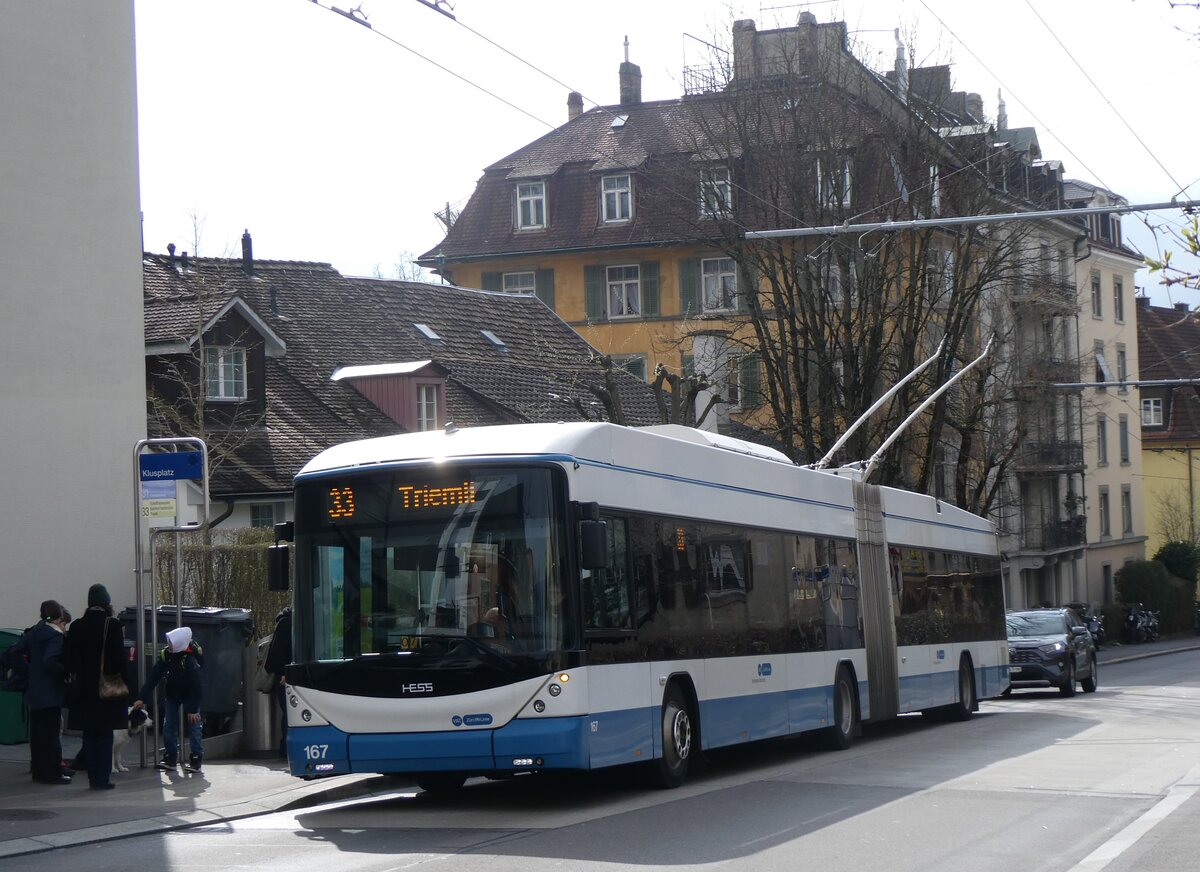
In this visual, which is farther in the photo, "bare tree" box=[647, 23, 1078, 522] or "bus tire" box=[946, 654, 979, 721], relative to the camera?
"bare tree" box=[647, 23, 1078, 522]

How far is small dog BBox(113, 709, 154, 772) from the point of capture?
14883 millimetres

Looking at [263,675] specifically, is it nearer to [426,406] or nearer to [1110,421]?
[426,406]

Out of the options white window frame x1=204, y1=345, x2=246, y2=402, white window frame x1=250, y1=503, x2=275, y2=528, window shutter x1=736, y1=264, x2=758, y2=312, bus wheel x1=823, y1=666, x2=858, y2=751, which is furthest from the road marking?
white window frame x1=204, y1=345, x2=246, y2=402

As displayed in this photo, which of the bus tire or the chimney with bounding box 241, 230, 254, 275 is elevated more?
the chimney with bounding box 241, 230, 254, 275

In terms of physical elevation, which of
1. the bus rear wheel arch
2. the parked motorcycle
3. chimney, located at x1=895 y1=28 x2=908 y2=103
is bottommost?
the parked motorcycle

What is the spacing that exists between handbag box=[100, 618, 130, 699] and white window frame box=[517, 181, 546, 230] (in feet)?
139

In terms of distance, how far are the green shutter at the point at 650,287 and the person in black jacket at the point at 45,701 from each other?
4034 cm

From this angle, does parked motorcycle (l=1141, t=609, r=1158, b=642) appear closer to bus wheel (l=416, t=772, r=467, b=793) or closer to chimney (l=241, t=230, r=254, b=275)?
chimney (l=241, t=230, r=254, b=275)

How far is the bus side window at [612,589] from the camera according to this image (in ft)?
A: 40.8

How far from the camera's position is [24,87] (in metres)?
20.3

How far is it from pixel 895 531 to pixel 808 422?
12.9m

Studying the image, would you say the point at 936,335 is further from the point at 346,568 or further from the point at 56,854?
the point at 56,854

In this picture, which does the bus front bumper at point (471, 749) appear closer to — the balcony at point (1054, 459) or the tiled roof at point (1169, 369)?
the balcony at point (1054, 459)

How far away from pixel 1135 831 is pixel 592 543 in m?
4.13
